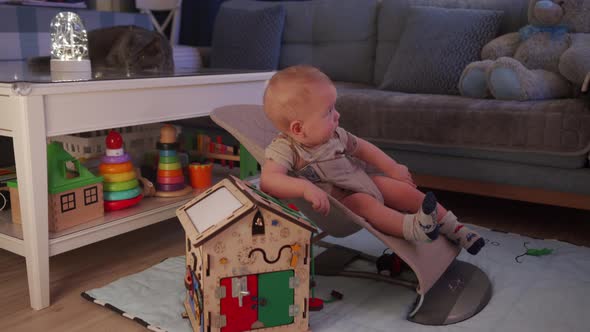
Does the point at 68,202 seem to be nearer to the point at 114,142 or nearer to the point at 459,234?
the point at 114,142

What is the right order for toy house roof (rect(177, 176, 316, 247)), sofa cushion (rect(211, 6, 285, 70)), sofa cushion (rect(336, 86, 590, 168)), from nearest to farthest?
toy house roof (rect(177, 176, 316, 247)) < sofa cushion (rect(336, 86, 590, 168)) < sofa cushion (rect(211, 6, 285, 70))

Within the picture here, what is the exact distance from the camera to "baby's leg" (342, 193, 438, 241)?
1084mm

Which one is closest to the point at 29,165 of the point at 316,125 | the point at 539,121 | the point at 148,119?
the point at 148,119

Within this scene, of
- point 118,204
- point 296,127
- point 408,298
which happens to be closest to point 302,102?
point 296,127

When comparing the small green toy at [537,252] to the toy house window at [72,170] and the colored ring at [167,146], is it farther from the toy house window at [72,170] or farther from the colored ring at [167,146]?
the toy house window at [72,170]

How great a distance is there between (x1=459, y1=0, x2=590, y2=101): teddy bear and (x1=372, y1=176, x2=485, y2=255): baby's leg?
2.34 ft

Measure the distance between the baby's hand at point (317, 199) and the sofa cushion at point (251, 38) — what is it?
5.55 feet

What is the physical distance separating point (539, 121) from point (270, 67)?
1.41 meters

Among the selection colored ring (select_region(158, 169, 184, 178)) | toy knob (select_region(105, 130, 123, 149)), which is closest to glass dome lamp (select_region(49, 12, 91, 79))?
toy knob (select_region(105, 130, 123, 149))

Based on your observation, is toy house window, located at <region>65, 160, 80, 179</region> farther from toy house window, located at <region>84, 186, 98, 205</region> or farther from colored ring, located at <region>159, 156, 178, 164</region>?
colored ring, located at <region>159, 156, 178, 164</region>

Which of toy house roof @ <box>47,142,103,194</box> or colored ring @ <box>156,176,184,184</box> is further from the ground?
toy house roof @ <box>47,142,103,194</box>

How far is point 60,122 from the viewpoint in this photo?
1.21m

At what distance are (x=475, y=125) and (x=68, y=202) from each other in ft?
3.98

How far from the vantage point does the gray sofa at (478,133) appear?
5.30 feet
